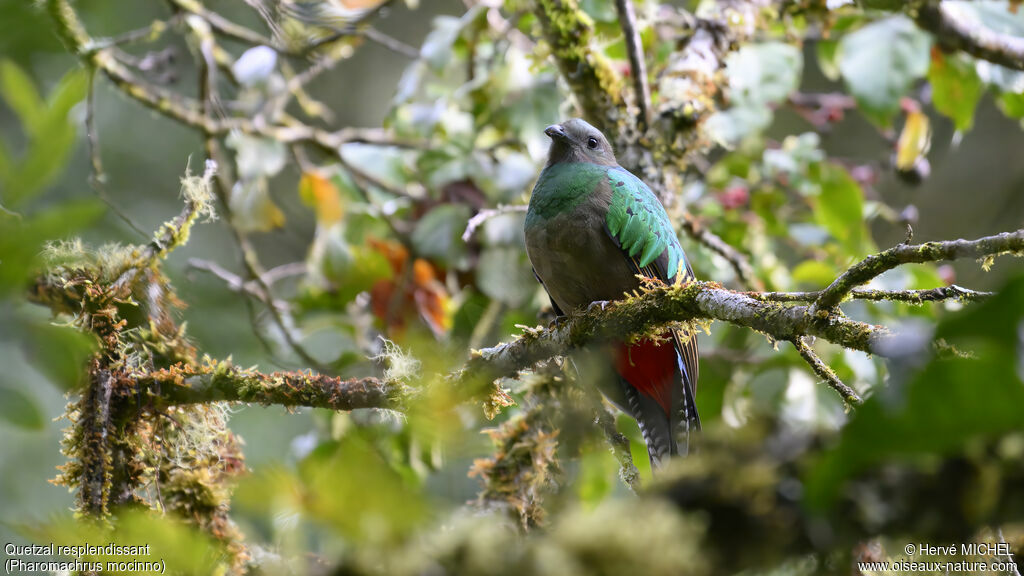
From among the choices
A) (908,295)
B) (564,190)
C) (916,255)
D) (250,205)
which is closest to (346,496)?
(916,255)

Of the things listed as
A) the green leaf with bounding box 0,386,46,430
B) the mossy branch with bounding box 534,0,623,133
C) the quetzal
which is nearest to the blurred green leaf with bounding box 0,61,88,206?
the green leaf with bounding box 0,386,46,430

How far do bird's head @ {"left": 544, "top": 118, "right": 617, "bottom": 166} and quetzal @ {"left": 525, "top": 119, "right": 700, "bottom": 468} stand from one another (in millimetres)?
202

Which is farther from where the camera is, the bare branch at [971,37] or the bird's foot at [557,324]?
the bare branch at [971,37]

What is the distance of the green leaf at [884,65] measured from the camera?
A: 10.9 feet

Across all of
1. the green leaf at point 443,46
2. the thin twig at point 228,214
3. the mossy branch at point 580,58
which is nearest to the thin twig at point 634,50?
the mossy branch at point 580,58

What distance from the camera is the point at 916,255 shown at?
148 centimetres

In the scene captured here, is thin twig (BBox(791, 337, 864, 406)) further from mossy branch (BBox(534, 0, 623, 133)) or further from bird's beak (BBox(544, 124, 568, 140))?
bird's beak (BBox(544, 124, 568, 140))

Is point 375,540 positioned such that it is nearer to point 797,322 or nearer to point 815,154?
point 797,322

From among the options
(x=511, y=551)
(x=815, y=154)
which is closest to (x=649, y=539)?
(x=511, y=551)

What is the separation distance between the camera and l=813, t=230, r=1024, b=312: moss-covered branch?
1403 mm

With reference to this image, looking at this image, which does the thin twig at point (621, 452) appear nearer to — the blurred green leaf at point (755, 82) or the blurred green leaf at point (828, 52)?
the blurred green leaf at point (755, 82)

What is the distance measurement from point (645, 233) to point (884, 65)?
1423 millimetres

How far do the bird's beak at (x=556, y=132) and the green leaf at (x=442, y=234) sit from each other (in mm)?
657

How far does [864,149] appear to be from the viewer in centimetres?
810
